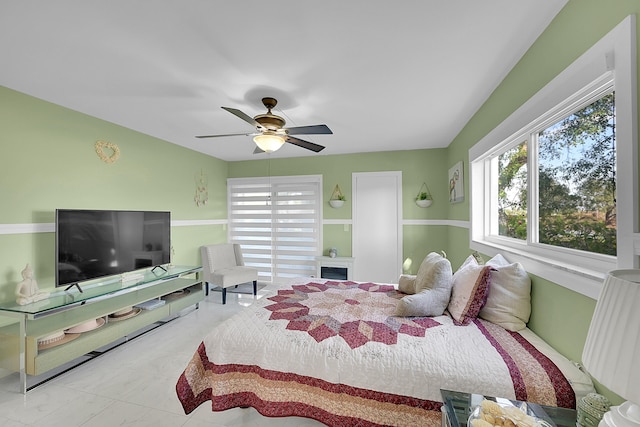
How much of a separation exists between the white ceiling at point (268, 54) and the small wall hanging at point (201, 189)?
171 centimetres

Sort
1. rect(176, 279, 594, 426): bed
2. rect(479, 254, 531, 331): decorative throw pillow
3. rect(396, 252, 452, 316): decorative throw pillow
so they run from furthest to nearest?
rect(396, 252, 452, 316): decorative throw pillow, rect(479, 254, 531, 331): decorative throw pillow, rect(176, 279, 594, 426): bed

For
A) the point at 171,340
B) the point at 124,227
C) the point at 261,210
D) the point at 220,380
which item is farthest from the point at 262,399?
the point at 261,210

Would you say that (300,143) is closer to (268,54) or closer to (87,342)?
(268,54)

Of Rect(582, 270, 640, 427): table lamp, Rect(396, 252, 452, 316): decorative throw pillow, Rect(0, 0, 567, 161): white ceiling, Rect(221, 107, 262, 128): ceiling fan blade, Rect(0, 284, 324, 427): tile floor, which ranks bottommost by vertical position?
Rect(0, 284, 324, 427): tile floor

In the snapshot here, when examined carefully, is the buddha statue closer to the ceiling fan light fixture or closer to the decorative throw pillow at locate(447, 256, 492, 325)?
the ceiling fan light fixture

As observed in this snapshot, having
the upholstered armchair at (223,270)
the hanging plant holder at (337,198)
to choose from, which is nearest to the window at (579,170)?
the hanging plant holder at (337,198)

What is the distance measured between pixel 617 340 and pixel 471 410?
0.69 metres

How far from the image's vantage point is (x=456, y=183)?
3594 millimetres

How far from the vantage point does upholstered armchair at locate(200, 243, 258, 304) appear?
4.02m

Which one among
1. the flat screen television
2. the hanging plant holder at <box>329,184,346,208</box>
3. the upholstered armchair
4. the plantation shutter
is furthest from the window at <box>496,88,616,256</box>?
the flat screen television

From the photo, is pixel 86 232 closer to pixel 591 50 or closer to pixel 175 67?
pixel 175 67

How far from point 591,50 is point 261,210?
4.67m

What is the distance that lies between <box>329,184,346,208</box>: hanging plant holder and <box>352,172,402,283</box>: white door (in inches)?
9.0

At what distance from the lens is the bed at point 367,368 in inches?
50.6
